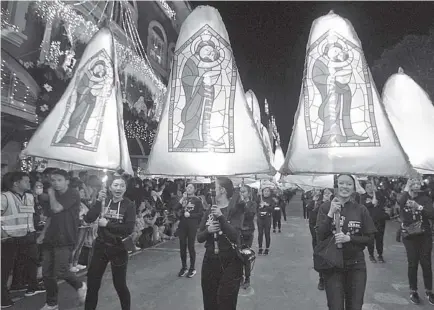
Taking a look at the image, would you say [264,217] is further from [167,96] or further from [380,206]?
[167,96]

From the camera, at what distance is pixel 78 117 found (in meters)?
4.68

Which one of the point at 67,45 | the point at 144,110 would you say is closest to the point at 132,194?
the point at 144,110

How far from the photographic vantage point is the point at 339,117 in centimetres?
409

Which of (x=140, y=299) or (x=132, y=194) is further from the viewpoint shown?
(x=132, y=194)

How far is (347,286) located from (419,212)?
9.58 feet

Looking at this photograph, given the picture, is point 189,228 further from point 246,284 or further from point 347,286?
point 347,286

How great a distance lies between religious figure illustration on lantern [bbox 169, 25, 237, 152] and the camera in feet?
13.6

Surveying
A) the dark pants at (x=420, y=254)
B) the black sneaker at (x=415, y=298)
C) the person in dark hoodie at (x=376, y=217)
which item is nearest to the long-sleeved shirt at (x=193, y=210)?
the dark pants at (x=420, y=254)

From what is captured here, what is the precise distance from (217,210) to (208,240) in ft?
1.34

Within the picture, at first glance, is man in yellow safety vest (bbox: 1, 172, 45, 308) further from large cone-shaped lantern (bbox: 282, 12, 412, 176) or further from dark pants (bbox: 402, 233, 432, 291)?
dark pants (bbox: 402, 233, 432, 291)

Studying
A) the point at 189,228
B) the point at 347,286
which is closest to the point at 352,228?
the point at 347,286


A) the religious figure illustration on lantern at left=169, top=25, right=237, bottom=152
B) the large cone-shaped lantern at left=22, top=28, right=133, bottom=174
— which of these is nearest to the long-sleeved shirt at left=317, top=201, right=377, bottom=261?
the religious figure illustration on lantern at left=169, top=25, right=237, bottom=152

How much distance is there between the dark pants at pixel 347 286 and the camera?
152 inches

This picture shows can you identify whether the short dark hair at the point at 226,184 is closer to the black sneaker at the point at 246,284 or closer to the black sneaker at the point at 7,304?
the black sneaker at the point at 246,284
